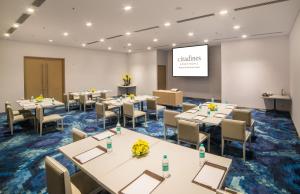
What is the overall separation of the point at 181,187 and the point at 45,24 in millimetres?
5983

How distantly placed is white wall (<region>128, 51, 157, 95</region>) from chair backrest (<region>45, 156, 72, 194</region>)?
9913 millimetres

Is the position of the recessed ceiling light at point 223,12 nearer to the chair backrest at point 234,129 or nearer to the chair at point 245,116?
the chair at point 245,116

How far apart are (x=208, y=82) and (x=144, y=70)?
420cm

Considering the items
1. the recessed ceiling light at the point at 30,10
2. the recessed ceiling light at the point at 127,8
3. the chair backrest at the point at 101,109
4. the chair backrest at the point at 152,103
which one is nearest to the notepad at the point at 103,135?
the chair backrest at the point at 101,109

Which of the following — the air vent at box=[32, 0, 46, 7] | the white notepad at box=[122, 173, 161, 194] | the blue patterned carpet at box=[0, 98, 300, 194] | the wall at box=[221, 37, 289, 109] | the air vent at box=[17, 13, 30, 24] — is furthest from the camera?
the wall at box=[221, 37, 289, 109]

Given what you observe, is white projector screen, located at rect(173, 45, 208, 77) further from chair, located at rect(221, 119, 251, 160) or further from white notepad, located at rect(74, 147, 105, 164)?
white notepad, located at rect(74, 147, 105, 164)

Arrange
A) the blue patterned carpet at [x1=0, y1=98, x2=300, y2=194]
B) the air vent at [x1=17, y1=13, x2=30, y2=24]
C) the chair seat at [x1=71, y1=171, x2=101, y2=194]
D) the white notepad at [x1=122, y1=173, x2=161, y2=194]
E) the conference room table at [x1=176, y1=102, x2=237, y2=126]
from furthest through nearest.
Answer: the air vent at [x1=17, y1=13, x2=30, y2=24] < the conference room table at [x1=176, y1=102, x2=237, y2=126] < the blue patterned carpet at [x1=0, y1=98, x2=300, y2=194] < the chair seat at [x1=71, y1=171, x2=101, y2=194] < the white notepad at [x1=122, y1=173, x2=161, y2=194]

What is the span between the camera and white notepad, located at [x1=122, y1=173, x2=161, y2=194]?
4.71 ft

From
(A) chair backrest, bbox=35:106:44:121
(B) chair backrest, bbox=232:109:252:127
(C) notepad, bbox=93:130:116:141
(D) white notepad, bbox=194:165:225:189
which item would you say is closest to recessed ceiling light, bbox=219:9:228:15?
(B) chair backrest, bbox=232:109:252:127

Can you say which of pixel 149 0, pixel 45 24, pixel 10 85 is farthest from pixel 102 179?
pixel 10 85

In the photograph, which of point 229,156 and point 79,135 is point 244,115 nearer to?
point 229,156

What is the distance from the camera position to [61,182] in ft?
4.99

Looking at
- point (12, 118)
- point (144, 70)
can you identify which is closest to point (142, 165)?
point (12, 118)

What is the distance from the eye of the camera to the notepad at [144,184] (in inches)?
56.6
